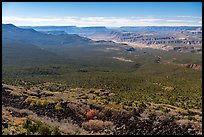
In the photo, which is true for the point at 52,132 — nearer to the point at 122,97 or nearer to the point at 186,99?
the point at 122,97

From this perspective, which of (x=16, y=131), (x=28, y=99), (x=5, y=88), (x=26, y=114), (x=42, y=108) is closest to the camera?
(x=16, y=131)

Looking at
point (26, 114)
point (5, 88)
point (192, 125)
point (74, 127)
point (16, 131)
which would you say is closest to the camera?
point (16, 131)

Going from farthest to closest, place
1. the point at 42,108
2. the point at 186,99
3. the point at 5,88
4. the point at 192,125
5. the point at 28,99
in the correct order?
1. the point at 186,99
2. the point at 5,88
3. the point at 28,99
4. the point at 42,108
5. the point at 192,125

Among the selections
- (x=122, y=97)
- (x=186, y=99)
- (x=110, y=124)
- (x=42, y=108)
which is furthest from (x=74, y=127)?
(x=186, y=99)

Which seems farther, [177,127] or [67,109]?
[67,109]

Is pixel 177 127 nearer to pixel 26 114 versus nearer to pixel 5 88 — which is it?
pixel 26 114

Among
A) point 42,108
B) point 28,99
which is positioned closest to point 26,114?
point 42,108
